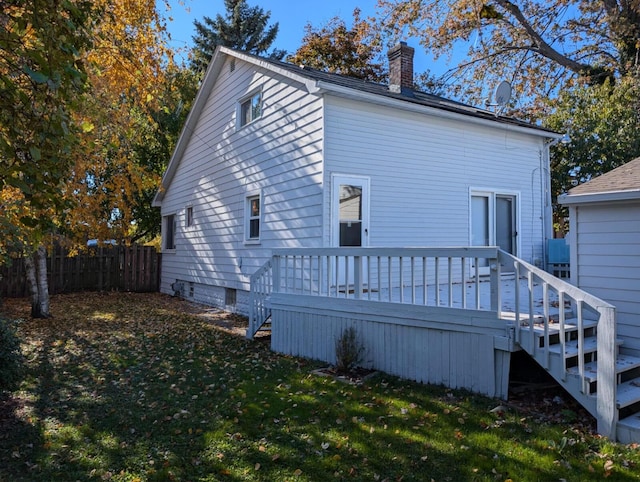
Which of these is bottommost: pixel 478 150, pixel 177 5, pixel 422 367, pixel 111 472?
pixel 111 472

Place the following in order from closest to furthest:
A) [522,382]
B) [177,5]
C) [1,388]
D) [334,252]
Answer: [1,388], [522,382], [334,252], [177,5]

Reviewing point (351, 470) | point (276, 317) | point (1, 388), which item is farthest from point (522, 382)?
point (1, 388)

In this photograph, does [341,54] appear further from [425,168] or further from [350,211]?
[350,211]

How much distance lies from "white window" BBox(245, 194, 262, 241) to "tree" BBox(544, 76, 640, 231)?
11533 millimetres

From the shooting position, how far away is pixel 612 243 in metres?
5.46

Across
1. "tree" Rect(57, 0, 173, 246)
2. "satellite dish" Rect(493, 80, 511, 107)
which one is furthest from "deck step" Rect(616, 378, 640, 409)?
"tree" Rect(57, 0, 173, 246)

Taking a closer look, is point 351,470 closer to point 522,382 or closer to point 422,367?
point 422,367

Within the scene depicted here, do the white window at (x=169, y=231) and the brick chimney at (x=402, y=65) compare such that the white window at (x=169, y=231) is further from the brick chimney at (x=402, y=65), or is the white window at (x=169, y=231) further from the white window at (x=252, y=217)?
the brick chimney at (x=402, y=65)

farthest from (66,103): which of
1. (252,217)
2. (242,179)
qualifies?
(242,179)

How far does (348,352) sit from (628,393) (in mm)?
3129

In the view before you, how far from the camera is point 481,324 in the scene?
5.00 m

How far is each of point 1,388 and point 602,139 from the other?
17.5m

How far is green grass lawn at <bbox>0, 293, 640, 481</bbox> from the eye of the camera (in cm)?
352

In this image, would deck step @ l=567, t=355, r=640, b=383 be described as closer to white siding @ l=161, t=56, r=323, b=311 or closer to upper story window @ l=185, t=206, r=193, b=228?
white siding @ l=161, t=56, r=323, b=311
